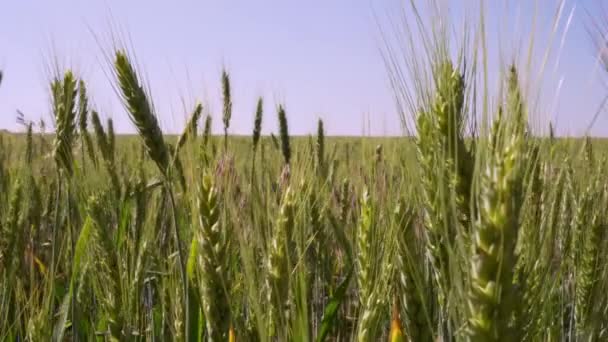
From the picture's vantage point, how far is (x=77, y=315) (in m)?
1.96

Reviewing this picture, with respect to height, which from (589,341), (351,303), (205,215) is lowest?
(351,303)

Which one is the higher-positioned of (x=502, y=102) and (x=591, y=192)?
(x=502, y=102)

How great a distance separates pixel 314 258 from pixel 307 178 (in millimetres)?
939

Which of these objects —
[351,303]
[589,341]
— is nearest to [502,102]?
[589,341]

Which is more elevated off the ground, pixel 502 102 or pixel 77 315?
pixel 502 102

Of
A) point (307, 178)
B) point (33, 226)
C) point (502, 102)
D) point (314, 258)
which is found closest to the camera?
point (502, 102)

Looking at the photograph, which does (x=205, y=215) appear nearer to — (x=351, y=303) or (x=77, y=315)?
(x=77, y=315)

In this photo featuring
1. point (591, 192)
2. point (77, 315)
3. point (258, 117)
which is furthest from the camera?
point (258, 117)

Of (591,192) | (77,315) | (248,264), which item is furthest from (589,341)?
(77,315)

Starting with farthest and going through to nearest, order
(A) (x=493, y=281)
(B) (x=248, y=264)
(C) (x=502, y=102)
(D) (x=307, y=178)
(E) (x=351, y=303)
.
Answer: (E) (x=351, y=303) < (D) (x=307, y=178) < (B) (x=248, y=264) < (C) (x=502, y=102) < (A) (x=493, y=281)

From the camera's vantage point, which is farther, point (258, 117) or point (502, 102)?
point (258, 117)

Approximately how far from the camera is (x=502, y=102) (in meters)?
1.13

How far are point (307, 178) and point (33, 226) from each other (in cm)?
217

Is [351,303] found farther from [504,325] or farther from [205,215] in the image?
[504,325]
